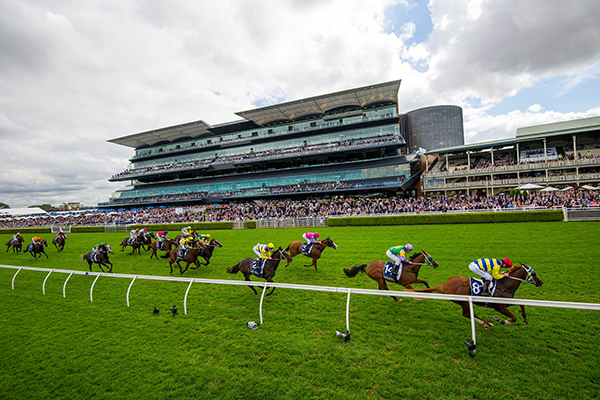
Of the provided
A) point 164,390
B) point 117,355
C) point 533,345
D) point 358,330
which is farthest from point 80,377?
point 533,345

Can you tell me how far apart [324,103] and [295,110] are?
4.66 metres

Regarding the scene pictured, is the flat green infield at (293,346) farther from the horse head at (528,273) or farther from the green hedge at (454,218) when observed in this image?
the green hedge at (454,218)

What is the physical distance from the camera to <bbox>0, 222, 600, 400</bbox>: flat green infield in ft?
10.4

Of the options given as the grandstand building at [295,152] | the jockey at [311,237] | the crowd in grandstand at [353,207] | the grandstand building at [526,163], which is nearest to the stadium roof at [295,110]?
the grandstand building at [295,152]

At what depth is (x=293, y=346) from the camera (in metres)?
4.05

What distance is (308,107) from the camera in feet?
124

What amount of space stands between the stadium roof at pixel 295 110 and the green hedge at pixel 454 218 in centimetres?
2006

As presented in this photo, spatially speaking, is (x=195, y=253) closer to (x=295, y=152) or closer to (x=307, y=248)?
(x=307, y=248)

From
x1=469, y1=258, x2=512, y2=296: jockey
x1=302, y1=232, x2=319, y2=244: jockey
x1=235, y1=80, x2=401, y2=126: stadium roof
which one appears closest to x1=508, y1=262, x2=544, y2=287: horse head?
x1=469, y1=258, x2=512, y2=296: jockey

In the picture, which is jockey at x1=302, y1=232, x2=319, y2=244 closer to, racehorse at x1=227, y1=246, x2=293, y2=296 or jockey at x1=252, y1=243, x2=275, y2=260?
racehorse at x1=227, y1=246, x2=293, y2=296

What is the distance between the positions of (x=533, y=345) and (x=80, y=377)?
659cm

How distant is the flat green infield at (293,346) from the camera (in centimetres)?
318

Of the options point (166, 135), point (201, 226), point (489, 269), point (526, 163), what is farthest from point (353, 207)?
point (166, 135)

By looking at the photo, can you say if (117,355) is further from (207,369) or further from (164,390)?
(207,369)
